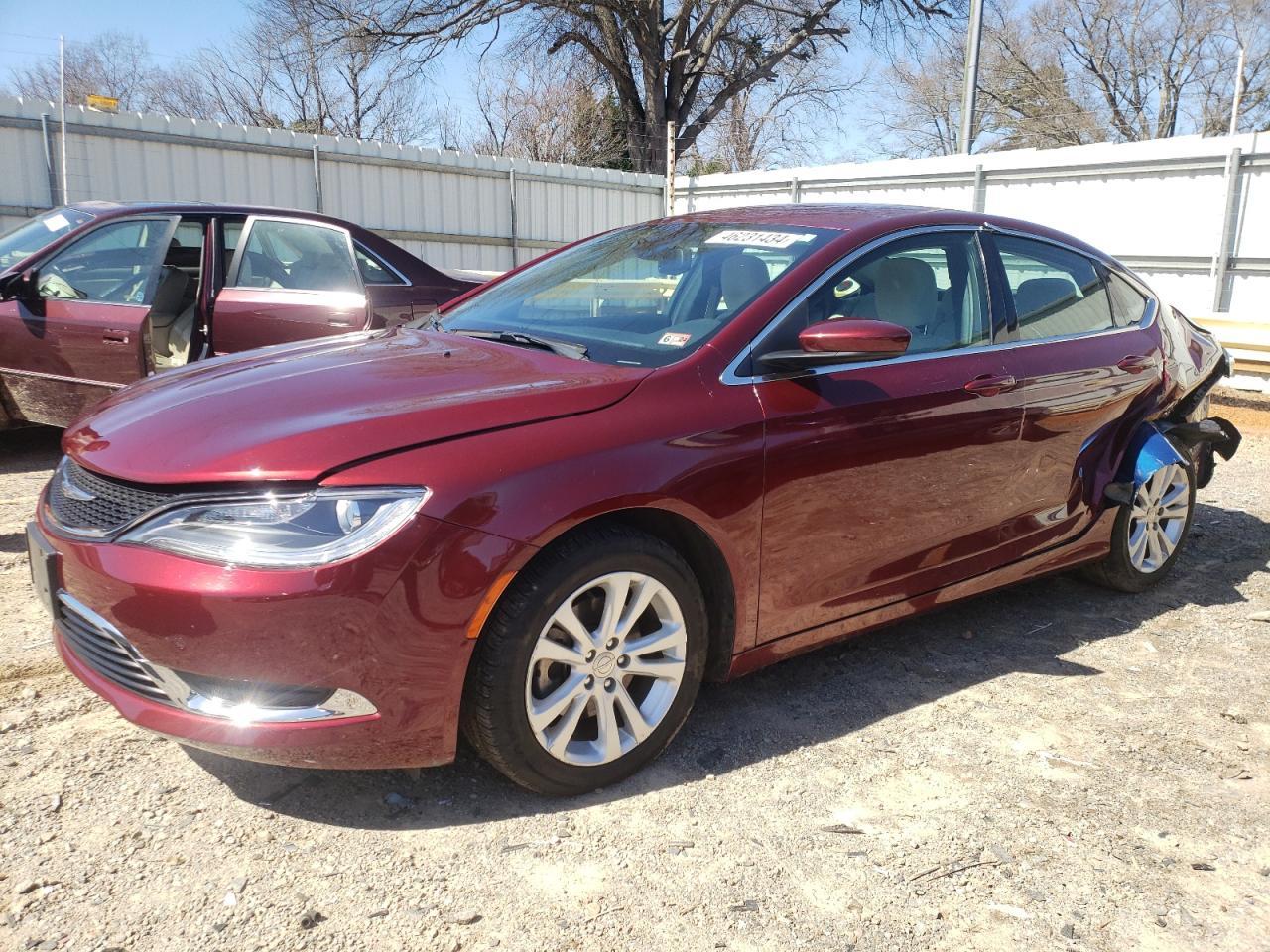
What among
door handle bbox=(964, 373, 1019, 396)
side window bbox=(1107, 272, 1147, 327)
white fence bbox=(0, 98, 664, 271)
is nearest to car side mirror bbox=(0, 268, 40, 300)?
door handle bbox=(964, 373, 1019, 396)

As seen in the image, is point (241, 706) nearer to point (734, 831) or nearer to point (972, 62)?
point (734, 831)

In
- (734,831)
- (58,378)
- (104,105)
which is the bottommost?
(734,831)

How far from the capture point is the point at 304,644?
2.33 m

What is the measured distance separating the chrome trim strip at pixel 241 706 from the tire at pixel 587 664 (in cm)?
29

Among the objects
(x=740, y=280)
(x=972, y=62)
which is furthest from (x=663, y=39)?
(x=740, y=280)

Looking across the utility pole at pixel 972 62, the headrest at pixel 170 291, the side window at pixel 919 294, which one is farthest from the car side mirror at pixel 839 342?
the utility pole at pixel 972 62

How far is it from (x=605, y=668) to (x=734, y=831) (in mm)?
544

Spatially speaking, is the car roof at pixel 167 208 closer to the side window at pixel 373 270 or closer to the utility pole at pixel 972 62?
the side window at pixel 373 270

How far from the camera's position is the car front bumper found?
2.31m

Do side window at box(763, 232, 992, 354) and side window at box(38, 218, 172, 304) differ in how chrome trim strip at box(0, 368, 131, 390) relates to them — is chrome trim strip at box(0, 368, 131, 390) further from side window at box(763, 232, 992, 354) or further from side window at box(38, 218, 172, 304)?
side window at box(763, 232, 992, 354)

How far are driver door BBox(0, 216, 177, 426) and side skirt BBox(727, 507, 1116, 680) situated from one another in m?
4.28

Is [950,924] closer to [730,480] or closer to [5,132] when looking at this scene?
[730,480]

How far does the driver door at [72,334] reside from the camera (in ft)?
18.9

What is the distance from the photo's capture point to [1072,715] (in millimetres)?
3447
